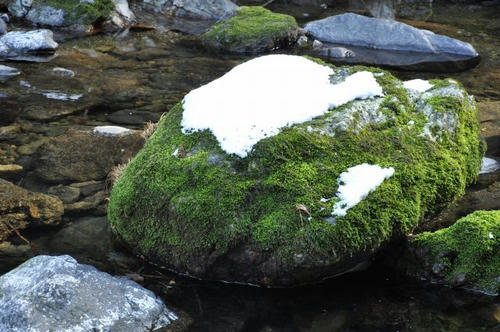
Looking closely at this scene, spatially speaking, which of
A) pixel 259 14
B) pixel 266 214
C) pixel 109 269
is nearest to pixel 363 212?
pixel 266 214

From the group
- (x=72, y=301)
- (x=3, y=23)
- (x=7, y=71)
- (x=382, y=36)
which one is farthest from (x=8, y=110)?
(x=382, y=36)

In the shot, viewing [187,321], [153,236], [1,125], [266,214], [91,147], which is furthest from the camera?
[1,125]

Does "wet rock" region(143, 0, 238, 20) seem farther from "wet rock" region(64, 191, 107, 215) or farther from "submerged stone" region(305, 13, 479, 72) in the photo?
"wet rock" region(64, 191, 107, 215)

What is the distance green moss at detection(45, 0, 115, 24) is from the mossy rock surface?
8662 mm

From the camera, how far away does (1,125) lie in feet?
25.3

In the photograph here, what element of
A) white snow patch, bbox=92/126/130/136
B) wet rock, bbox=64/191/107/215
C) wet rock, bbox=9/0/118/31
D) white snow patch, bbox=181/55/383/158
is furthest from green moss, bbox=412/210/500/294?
wet rock, bbox=9/0/118/31

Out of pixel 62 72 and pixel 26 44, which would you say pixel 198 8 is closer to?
pixel 26 44

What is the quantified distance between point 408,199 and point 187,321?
195cm

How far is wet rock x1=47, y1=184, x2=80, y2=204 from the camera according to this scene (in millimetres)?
5906

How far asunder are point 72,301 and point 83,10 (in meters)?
Answer: 10.4

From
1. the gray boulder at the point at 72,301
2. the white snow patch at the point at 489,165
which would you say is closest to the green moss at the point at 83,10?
the white snow patch at the point at 489,165

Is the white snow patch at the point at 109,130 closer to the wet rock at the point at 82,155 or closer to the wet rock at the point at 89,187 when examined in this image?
the wet rock at the point at 82,155

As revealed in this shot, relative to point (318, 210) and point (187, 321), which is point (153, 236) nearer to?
point (187, 321)

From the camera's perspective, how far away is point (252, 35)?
1198cm
